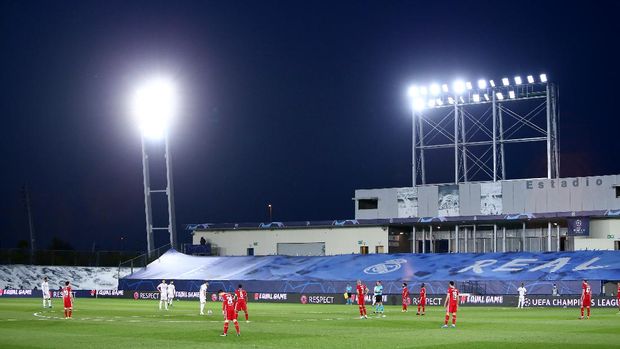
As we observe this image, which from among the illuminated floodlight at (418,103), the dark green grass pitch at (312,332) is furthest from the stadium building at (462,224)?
the dark green grass pitch at (312,332)

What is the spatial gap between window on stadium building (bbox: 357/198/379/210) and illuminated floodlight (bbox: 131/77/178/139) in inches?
910

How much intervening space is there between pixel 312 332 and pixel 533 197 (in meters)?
55.7

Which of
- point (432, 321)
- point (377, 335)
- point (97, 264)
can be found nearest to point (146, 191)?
point (97, 264)

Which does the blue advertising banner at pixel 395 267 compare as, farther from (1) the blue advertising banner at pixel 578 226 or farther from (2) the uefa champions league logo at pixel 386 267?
(1) the blue advertising banner at pixel 578 226

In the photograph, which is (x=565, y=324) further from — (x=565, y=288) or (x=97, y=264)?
(x=97, y=264)

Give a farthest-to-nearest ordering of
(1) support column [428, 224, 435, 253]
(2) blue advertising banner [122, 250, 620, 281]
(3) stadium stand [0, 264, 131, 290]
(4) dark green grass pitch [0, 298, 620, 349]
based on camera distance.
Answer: (1) support column [428, 224, 435, 253]
(3) stadium stand [0, 264, 131, 290]
(2) blue advertising banner [122, 250, 620, 281]
(4) dark green grass pitch [0, 298, 620, 349]

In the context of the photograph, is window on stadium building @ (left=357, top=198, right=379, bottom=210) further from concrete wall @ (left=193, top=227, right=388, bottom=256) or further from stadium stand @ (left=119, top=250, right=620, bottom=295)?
stadium stand @ (left=119, top=250, right=620, bottom=295)

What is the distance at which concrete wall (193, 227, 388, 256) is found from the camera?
3789 inches

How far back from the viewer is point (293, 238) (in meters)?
102

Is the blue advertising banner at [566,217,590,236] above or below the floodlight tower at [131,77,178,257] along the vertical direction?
below

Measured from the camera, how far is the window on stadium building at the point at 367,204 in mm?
99250

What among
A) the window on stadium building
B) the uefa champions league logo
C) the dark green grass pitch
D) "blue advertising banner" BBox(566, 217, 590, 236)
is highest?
the window on stadium building

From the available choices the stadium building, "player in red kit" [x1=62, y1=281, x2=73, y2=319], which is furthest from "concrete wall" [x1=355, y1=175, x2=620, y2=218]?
"player in red kit" [x1=62, y1=281, x2=73, y2=319]

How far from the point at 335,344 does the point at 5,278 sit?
6697 cm
